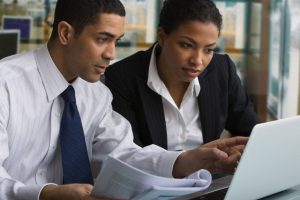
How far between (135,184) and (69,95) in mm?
606

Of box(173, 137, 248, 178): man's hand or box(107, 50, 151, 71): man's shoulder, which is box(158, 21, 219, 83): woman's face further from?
box(173, 137, 248, 178): man's hand

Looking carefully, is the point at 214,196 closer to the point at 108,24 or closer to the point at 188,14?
the point at 108,24

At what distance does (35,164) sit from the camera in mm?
1796

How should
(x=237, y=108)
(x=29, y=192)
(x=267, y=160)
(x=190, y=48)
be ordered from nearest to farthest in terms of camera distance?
(x=267, y=160) < (x=29, y=192) < (x=190, y=48) < (x=237, y=108)

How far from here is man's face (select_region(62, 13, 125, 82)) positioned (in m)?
1.79

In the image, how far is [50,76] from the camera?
1.81 metres

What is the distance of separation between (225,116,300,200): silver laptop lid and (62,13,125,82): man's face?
662 mm

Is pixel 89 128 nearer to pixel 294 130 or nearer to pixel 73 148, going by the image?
pixel 73 148

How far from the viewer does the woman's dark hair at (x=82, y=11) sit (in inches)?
70.7

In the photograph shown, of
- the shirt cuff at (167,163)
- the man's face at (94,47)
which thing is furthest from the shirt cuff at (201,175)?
the man's face at (94,47)

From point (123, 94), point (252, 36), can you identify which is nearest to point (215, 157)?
point (123, 94)

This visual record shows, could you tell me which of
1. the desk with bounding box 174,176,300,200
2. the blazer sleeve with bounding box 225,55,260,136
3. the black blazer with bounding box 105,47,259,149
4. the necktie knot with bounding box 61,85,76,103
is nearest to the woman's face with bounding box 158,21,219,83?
the black blazer with bounding box 105,47,259,149

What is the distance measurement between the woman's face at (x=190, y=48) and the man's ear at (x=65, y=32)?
1.44 ft

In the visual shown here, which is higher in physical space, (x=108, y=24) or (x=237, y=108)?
(x=108, y=24)
